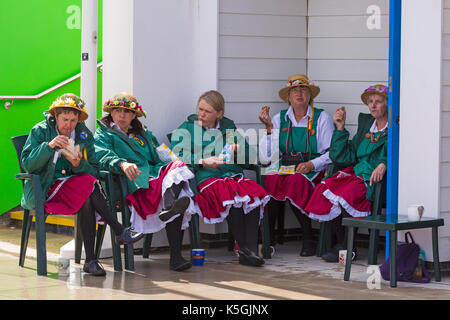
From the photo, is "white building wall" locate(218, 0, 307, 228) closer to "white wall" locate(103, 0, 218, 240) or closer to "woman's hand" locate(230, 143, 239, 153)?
"white wall" locate(103, 0, 218, 240)

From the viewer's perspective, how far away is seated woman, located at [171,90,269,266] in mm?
6133

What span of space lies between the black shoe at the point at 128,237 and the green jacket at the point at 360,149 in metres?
1.76

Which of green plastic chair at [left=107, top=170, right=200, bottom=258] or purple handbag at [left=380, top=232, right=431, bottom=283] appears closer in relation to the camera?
purple handbag at [left=380, top=232, right=431, bottom=283]

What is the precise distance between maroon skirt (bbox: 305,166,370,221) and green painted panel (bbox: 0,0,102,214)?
252 cm

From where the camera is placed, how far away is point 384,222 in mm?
5215

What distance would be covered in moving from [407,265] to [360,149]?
1327mm

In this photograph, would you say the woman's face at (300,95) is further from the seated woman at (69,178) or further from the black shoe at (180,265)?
the seated woman at (69,178)

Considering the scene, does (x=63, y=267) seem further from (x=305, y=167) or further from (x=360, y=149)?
(x=360, y=149)

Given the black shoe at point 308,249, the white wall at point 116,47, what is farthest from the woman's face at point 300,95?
the white wall at point 116,47

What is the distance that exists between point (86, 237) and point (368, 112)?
266cm

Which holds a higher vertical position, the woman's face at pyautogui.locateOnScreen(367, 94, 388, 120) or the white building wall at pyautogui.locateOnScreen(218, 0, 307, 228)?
the white building wall at pyautogui.locateOnScreen(218, 0, 307, 228)

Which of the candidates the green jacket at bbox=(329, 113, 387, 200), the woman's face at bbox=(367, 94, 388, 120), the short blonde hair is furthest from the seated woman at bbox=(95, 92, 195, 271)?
the woman's face at bbox=(367, 94, 388, 120)

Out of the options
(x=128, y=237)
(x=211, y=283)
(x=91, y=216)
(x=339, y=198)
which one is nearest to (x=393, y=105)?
(x=339, y=198)

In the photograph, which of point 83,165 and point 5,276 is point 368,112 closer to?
point 83,165
